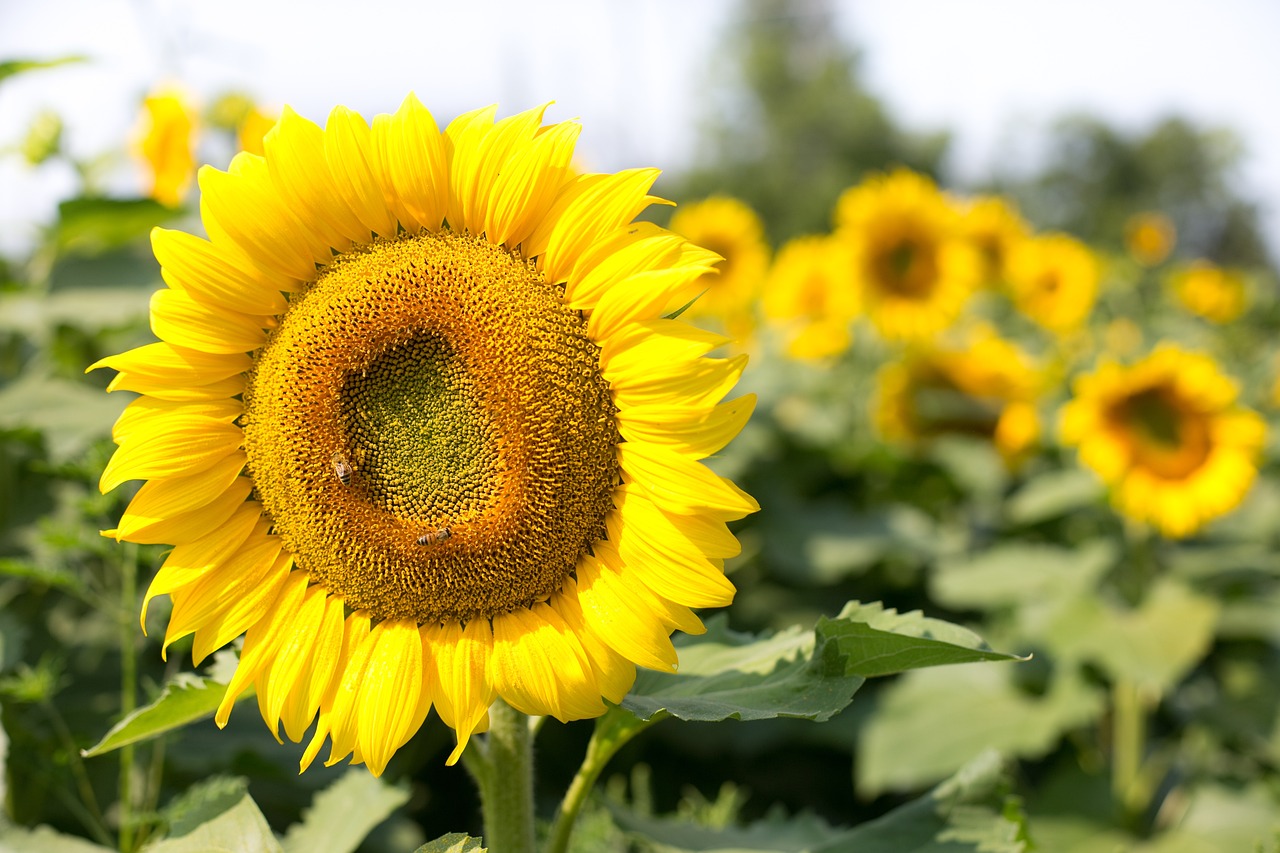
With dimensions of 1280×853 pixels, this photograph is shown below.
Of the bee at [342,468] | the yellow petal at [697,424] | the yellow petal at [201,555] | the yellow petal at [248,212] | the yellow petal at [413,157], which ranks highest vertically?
the yellow petal at [413,157]

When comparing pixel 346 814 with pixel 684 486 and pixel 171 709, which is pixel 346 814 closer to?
pixel 171 709

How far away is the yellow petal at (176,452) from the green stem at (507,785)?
482 millimetres

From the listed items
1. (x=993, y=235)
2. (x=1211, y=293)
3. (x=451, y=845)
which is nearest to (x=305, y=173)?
(x=451, y=845)

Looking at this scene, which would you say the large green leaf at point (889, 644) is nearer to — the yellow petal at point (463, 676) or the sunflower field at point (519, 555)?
the sunflower field at point (519, 555)

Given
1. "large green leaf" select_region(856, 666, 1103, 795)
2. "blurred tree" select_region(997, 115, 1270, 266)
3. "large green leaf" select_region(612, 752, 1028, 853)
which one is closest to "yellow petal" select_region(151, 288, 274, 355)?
"large green leaf" select_region(612, 752, 1028, 853)

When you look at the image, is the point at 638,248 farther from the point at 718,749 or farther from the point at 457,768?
the point at 718,749

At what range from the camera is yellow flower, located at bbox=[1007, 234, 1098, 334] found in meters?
5.97

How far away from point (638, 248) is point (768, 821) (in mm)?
1159

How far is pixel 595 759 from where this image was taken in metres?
1.45

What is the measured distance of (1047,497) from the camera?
12.5 ft

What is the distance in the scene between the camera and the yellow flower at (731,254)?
5.81 m

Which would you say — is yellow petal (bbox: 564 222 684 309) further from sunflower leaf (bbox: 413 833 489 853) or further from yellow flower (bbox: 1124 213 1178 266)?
yellow flower (bbox: 1124 213 1178 266)

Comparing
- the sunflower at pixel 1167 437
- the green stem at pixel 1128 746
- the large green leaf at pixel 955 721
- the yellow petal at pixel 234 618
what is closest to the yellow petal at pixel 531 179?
the yellow petal at pixel 234 618

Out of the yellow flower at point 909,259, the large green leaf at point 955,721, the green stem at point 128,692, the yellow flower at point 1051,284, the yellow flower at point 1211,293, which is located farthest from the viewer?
the yellow flower at point 1211,293
